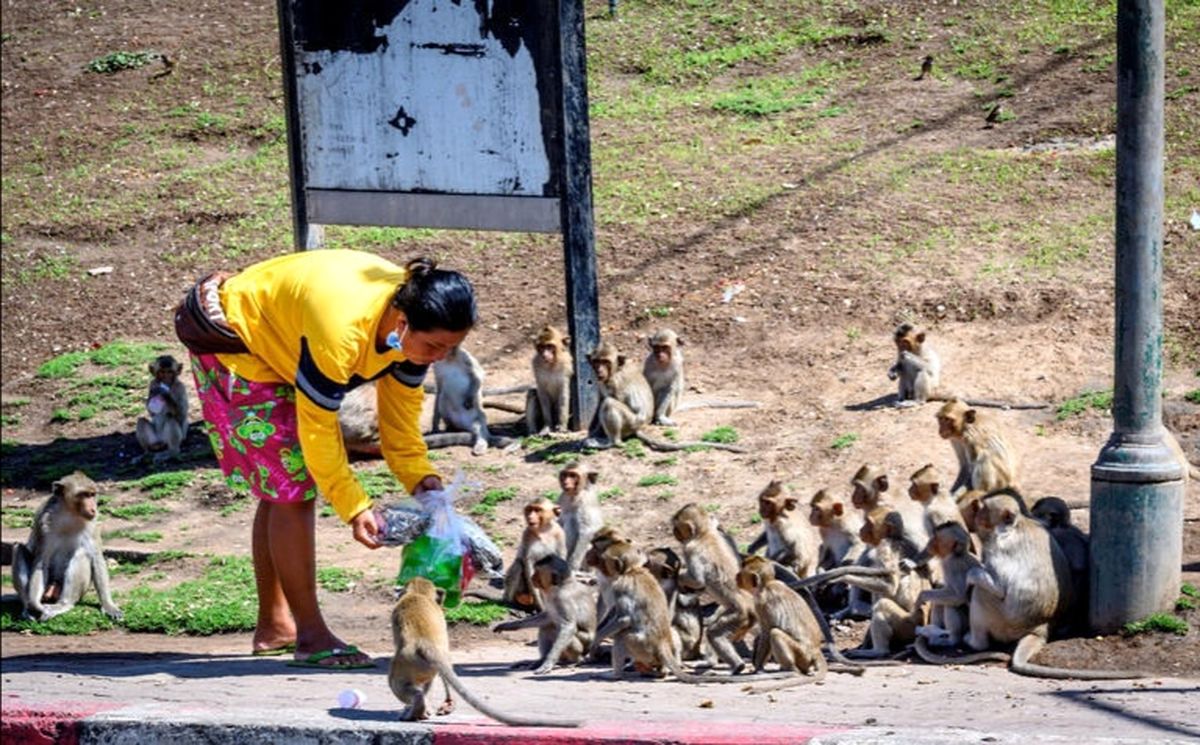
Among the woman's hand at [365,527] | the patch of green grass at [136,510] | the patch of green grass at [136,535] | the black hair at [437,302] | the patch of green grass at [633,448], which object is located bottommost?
the patch of green grass at [136,535]

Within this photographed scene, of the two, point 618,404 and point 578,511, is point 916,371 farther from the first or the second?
point 578,511

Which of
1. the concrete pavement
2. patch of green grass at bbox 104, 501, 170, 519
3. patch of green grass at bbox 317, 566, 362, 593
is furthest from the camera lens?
patch of green grass at bbox 104, 501, 170, 519

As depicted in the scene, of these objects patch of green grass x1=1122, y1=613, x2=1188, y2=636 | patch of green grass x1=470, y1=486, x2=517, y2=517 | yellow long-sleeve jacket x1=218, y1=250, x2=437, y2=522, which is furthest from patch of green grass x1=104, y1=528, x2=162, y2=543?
patch of green grass x1=1122, y1=613, x2=1188, y2=636

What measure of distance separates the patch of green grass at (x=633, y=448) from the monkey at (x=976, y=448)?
233 centimetres

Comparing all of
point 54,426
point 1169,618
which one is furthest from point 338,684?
point 54,426

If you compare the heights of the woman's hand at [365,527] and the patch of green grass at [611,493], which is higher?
the woman's hand at [365,527]

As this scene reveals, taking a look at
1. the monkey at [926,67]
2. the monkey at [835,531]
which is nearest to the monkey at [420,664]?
the monkey at [835,531]

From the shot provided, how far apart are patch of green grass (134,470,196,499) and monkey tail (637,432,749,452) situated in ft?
9.77

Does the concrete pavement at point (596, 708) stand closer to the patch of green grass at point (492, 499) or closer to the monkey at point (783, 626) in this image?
the monkey at point (783, 626)

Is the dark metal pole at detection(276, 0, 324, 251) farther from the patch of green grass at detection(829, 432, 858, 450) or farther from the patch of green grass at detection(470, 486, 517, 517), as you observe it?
the patch of green grass at detection(829, 432, 858, 450)

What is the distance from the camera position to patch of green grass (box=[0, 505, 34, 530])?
12281 millimetres

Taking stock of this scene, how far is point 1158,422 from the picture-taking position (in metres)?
8.55

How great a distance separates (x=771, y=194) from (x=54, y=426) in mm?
6111

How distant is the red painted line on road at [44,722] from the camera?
770 centimetres
